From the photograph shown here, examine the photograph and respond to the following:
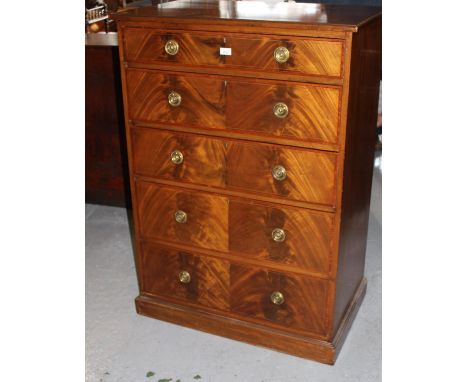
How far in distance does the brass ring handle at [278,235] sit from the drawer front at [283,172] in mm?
128

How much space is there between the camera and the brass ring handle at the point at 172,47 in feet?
6.13

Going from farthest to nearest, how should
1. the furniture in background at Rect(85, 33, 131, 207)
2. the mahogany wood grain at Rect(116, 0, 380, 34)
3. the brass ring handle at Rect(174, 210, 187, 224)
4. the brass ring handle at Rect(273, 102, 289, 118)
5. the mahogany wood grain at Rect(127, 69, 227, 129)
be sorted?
the furniture in background at Rect(85, 33, 131, 207)
the brass ring handle at Rect(174, 210, 187, 224)
the mahogany wood grain at Rect(127, 69, 227, 129)
the brass ring handle at Rect(273, 102, 289, 118)
the mahogany wood grain at Rect(116, 0, 380, 34)

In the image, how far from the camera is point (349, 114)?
1743mm

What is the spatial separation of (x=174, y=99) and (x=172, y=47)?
0.18m

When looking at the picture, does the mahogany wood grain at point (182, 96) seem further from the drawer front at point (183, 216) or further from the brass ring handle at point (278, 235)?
the brass ring handle at point (278, 235)

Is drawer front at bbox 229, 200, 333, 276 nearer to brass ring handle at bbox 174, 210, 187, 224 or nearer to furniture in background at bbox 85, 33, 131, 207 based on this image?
brass ring handle at bbox 174, 210, 187, 224

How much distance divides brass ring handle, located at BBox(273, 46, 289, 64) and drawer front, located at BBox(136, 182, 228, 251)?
55cm

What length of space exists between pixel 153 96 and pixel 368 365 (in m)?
1.25

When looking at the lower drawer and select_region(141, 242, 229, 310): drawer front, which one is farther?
select_region(141, 242, 229, 310): drawer front

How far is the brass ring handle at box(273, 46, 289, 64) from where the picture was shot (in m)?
1.70

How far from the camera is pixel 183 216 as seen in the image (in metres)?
2.10

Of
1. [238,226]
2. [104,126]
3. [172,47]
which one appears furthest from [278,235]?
[104,126]

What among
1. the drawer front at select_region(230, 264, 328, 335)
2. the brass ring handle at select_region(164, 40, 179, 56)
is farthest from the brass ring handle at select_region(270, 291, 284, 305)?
the brass ring handle at select_region(164, 40, 179, 56)

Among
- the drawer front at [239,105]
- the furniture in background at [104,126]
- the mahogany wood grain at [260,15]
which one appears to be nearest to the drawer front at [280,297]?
the drawer front at [239,105]
